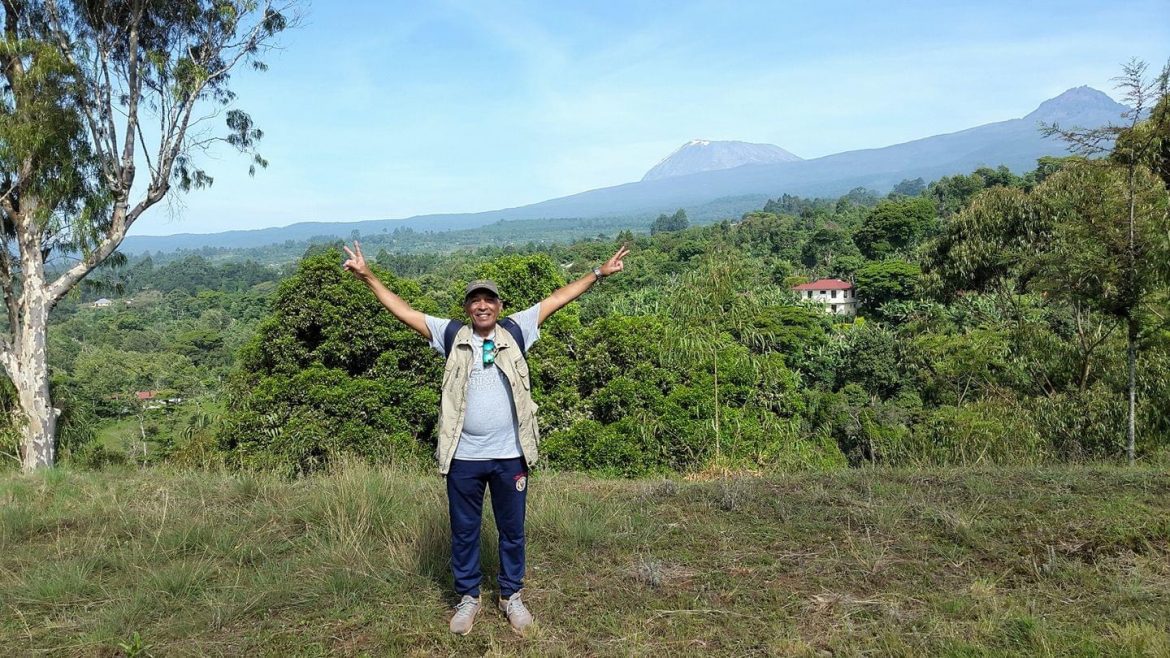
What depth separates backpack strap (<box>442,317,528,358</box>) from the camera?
295 centimetres

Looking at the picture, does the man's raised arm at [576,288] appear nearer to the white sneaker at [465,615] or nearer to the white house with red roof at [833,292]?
the white sneaker at [465,615]

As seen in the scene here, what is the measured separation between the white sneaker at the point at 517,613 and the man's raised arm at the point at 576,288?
123 cm

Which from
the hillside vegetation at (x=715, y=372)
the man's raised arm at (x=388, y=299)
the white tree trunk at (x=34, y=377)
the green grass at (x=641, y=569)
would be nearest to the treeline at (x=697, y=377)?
the hillside vegetation at (x=715, y=372)

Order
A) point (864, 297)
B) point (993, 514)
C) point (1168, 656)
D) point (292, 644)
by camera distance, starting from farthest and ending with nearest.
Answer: point (864, 297) → point (993, 514) → point (292, 644) → point (1168, 656)

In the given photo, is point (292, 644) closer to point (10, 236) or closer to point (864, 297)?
point (10, 236)

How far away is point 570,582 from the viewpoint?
3.36 m

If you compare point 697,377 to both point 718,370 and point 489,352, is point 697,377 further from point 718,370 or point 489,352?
point 489,352

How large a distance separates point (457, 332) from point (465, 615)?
1204 mm

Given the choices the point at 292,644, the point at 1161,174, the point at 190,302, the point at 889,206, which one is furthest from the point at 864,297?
the point at 190,302

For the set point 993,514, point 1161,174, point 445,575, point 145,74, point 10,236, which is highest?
point 145,74

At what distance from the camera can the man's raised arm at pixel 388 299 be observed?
9.75 feet

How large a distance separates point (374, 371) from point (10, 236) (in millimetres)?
7197

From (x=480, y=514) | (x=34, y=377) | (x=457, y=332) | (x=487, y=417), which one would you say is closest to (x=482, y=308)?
(x=457, y=332)

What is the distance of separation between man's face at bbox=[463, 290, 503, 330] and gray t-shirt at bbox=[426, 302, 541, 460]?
Answer: 0.05 m
